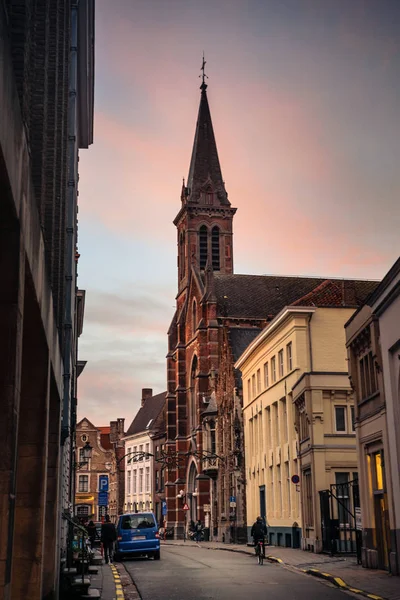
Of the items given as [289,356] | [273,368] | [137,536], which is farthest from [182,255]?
[137,536]

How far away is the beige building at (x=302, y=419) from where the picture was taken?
31.5 m

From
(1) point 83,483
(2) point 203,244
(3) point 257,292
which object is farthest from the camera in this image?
(1) point 83,483

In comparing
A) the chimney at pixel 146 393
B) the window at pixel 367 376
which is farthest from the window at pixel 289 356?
the chimney at pixel 146 393

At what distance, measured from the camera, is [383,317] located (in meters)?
20.1

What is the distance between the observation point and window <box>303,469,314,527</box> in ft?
106

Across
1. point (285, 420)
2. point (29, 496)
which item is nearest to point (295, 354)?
point (285, 420)

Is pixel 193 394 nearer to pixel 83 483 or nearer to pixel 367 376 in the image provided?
pixel 83 483

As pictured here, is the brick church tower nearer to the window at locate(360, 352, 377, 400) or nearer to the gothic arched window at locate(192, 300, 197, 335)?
the gothic arched window at locate(192, 300, 197, 335)

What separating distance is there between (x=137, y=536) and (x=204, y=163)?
71.6m

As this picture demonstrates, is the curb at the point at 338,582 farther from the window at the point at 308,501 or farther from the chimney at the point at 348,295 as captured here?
the chimney at the point at 348,295

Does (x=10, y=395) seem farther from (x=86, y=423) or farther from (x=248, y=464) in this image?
(x=86, y=423)

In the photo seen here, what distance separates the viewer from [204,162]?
96625 millimetres

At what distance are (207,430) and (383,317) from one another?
4643 centimetres

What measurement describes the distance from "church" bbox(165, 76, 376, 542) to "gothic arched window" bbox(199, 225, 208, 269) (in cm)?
11
